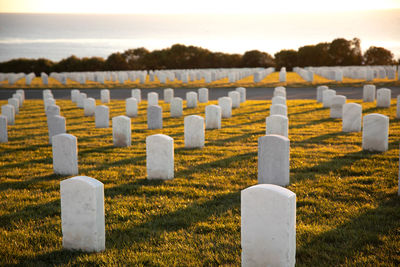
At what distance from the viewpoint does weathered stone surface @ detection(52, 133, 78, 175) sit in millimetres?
8047

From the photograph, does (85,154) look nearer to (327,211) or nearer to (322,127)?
(327,211)

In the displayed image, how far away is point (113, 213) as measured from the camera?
6012mm

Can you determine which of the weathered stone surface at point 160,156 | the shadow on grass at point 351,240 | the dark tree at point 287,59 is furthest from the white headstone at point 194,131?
the dark tree at point 287,59

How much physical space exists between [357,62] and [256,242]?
84.5 metres

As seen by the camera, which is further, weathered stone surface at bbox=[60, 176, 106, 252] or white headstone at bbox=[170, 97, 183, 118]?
white headstone at bbox=[170, 97, 183, 118]

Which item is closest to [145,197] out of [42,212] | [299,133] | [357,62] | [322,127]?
[42,212]

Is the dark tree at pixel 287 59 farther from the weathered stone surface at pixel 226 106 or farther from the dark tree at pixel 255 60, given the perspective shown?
the weathered stone surface at pixel 226 106

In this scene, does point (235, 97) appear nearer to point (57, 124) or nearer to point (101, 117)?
point (101, 117)

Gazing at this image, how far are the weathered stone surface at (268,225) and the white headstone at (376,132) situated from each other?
19.8ft

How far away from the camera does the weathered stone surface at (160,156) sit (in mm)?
7605

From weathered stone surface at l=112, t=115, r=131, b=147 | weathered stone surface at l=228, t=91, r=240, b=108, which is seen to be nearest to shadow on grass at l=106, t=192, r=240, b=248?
weathered stone surface at l=112, t=115, r=131, b=147

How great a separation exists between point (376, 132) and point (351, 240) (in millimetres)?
5130

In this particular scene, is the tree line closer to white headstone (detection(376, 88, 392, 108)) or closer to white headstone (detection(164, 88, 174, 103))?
white headstone (detection(164, 88, 174, 103))

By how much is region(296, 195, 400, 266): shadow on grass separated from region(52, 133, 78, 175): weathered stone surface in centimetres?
506
